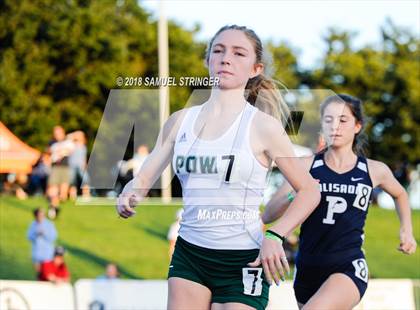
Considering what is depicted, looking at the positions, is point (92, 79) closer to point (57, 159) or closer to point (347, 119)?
point (57, 159)

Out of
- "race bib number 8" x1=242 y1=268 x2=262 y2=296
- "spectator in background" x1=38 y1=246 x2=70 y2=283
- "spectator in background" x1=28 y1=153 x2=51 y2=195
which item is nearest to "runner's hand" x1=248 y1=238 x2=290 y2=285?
"race bib number 8" x1=242 y1=268 x2=262 y2=296

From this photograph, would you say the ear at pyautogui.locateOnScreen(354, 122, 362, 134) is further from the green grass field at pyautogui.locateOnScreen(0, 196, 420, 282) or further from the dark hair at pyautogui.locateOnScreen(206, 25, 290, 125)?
the green grass field at pyautogui.locateOnScreen(0, 196, 420, 282)

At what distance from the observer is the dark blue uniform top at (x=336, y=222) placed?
5.49 metres

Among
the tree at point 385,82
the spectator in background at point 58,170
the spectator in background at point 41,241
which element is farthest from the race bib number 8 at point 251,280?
the tree at point 385,82

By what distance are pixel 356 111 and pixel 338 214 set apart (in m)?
0.78

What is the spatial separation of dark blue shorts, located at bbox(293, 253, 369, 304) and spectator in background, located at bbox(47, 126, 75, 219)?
12068 millimetres

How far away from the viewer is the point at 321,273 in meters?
5.50

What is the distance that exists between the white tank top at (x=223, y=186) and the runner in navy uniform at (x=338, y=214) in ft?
4.42

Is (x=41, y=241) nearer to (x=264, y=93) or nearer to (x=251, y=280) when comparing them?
(x=264, y=93)

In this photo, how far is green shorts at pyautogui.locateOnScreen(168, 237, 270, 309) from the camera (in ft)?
12.8

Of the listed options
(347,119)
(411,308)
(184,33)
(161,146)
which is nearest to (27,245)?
(411,308)

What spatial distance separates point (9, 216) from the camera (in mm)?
20312

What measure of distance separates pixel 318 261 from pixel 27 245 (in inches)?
535

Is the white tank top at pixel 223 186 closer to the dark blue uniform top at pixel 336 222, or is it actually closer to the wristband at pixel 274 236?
the wristband at pixel 274 236
